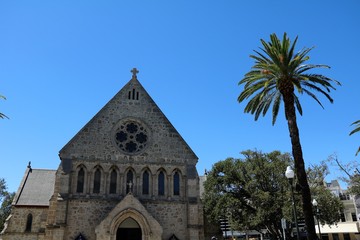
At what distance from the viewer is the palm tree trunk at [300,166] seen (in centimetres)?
1905

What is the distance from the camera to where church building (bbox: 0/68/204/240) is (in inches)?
1063

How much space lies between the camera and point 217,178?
107 ft

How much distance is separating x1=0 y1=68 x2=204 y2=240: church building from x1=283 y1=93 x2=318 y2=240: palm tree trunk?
39.3 ft

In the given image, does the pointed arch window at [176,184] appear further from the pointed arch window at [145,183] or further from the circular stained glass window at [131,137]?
the circular stained glass window at [131,137]

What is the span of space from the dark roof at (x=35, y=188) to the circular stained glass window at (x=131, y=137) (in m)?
12.9

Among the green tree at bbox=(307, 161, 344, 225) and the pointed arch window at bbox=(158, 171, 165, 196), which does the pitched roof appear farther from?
the green tree at bbox=(307, 161, 344, 225)

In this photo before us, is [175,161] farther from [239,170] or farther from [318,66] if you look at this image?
[318,66]

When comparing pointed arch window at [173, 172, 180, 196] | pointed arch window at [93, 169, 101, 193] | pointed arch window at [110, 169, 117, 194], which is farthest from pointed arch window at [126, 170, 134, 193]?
pointed arch window at [173, 172, 180, 196]

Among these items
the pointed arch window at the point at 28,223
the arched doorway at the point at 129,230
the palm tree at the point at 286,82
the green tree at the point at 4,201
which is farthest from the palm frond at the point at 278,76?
the green tree at the point at 4,201

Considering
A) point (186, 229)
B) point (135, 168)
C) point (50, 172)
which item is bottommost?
point (186, 229)

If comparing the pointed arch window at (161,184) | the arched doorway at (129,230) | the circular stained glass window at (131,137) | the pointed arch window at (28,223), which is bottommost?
the arched doorway at (129,230)

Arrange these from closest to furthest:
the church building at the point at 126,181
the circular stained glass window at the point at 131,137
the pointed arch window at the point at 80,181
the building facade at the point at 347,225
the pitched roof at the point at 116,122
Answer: the church building at the point at 126,181 < the pointed arch window at the point at 80,181 < the pitched roof at the point at 116,122 < the circular stained glass window at the point at 131,137 < the building facade at the point at 347,225

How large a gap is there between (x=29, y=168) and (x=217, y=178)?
974 inches

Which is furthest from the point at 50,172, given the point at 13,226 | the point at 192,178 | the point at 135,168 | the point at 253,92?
the point at 253,92
